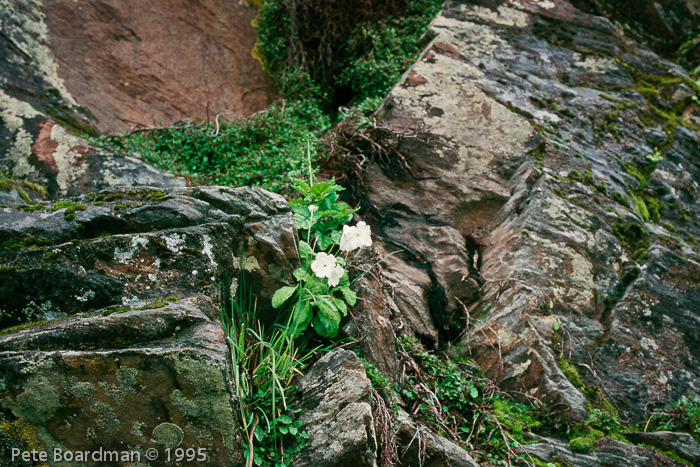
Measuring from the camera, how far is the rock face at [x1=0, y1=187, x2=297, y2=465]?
2145 mm

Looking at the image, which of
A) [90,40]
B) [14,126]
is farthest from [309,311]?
[90,40]

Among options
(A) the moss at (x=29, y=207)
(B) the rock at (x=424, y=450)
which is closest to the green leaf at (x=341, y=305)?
(B) the rock at (x=424, y=450)

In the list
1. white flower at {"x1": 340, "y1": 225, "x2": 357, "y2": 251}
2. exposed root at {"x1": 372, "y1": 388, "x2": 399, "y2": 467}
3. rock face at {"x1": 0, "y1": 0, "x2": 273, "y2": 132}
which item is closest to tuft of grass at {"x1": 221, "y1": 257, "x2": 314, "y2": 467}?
exposed root at {"x1": 372, "y1": 388, "x2": 399, "y2": 467}

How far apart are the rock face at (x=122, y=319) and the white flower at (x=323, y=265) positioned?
0.29 meters

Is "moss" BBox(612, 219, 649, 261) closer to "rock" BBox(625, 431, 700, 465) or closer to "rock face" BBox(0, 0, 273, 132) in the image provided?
"rock" BBox(625, 431, 700, 465)

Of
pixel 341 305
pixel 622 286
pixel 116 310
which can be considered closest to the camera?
pixel 116 310

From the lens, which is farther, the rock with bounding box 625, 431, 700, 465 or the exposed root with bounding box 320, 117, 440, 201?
the exposed root with bounding box 320, 117, 440, 201

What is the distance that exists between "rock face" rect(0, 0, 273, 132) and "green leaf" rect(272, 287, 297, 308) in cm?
314

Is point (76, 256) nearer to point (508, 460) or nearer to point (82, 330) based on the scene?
point (82, 330)

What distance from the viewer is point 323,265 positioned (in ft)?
10.6

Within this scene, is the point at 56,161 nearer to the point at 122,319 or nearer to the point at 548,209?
the point at 122,319

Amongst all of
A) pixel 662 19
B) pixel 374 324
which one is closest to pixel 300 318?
pixel 374 324

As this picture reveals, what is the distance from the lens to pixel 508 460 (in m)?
3.32

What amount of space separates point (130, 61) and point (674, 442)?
6264mm
